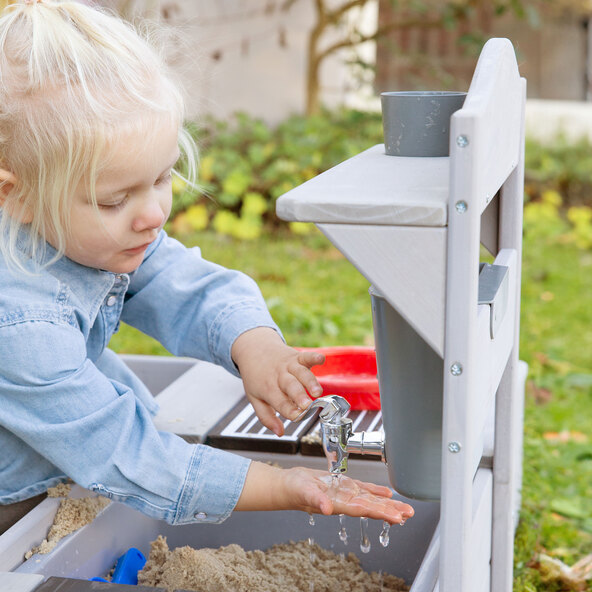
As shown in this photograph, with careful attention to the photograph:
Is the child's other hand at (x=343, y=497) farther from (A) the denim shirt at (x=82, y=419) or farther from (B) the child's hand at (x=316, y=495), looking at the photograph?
(A) the denim shirt at (x=82, y=419)

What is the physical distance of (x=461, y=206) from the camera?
801 millimetres

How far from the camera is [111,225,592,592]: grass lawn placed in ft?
6.18

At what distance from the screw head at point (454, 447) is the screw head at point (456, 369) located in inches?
2.9

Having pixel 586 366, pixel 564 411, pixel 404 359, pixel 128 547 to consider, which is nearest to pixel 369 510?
pixel 404 359

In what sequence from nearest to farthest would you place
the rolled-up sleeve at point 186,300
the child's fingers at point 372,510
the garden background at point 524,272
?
the child's fingers at point 372,510, the rolled-up sleeve at point 186,300, the garden background at point 524,272

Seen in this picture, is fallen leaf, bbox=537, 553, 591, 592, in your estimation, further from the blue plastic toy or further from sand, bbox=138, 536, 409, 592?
the blue plastic toy

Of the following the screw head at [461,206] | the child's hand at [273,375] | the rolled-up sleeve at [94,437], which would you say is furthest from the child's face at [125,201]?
the screw head at [461,206]

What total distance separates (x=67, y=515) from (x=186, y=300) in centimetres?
44

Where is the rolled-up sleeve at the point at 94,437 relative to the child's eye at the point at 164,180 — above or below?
below

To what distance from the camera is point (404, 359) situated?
3.44 feet

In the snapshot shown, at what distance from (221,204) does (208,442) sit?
9.78 feet

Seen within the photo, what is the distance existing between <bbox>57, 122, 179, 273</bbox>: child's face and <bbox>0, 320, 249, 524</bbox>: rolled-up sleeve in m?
0.12

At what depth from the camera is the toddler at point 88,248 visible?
111cm

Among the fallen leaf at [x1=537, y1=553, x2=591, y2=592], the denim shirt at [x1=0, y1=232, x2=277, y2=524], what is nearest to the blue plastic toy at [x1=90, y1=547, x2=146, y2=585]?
the denim shirt at [x1=0, y1=232, x2=277, y2=524]
